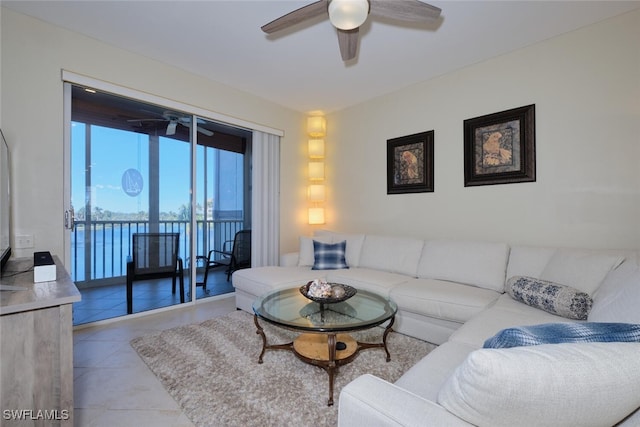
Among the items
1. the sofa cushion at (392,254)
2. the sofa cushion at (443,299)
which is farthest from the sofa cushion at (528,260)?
the sofa cushion at (392,254)

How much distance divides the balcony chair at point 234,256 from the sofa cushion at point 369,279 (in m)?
1.41

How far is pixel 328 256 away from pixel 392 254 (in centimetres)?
72

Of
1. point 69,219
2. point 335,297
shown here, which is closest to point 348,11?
point 335,297

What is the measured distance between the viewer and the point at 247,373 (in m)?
1.90

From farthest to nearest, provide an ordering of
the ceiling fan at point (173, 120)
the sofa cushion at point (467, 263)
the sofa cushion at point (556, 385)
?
the ceiling fan at point (173, 120), the sofa cushion at point (467, 263), the sofa cushion at point (556, 385)

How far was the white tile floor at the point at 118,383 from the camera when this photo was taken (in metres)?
1.52

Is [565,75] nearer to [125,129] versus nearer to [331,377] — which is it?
[331,377]

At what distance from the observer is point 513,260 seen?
95.6 inches

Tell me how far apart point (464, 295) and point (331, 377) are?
1211 mm

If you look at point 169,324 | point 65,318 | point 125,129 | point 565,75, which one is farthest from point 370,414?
point 125,129

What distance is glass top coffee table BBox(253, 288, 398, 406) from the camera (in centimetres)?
169

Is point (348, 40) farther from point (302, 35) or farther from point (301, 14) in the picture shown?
point (302, 35)

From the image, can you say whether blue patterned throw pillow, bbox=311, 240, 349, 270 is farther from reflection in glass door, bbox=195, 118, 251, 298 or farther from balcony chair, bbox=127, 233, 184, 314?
balcony chair, bbox=127, 233, 184, 314

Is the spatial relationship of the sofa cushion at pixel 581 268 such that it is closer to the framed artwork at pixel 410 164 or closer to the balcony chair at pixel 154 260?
the framed artwork at pixel 410 164
